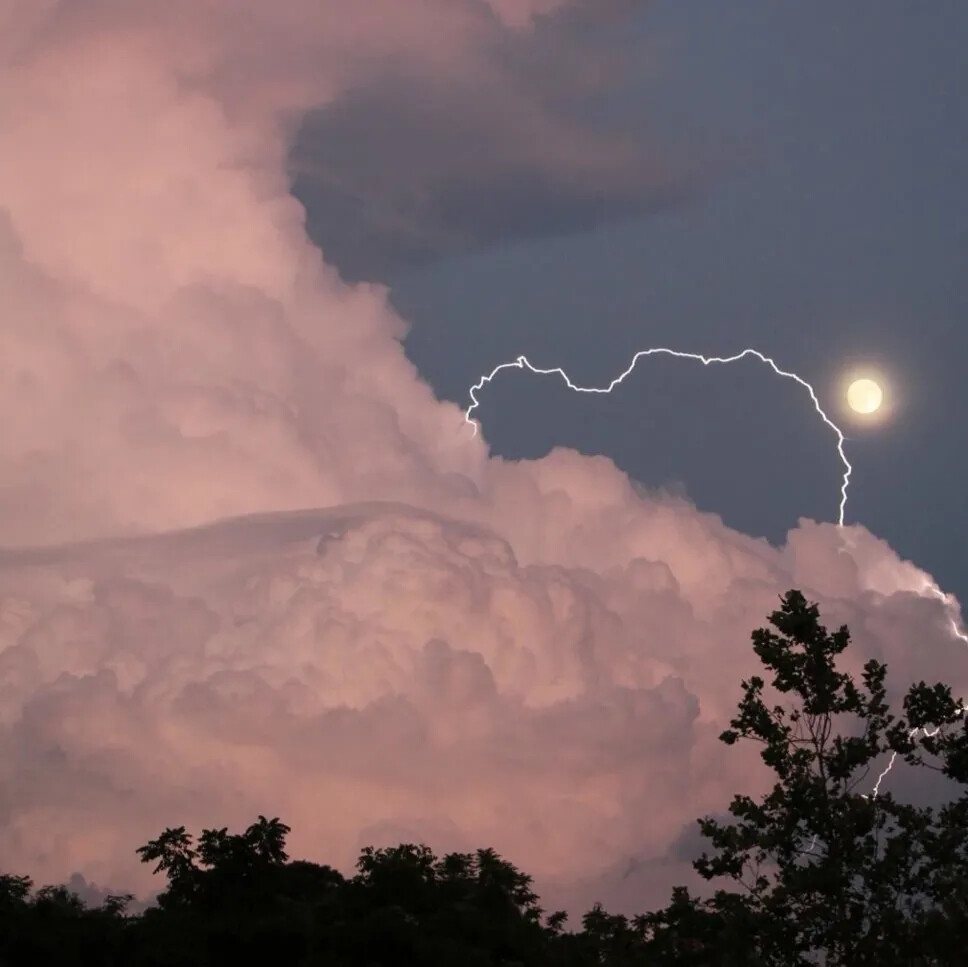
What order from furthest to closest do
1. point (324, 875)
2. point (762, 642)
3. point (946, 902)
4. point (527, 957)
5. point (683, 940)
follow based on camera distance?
point (324, 875) → point (527, 957) → point (683, 940) → point (762, 642) → point (946, 902)

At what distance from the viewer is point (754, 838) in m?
32.4

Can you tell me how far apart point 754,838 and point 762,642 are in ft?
14.2

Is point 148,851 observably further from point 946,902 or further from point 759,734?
point 946,902

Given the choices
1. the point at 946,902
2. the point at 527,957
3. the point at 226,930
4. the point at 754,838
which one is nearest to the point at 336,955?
the point at 226,930

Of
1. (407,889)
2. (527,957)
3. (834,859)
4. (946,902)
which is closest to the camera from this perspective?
(946,902)


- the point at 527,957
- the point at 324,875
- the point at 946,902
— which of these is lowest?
the point at 946,902

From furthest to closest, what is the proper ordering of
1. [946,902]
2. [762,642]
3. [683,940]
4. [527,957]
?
Result: [527,957] → [683,940] → [762,642] → [946,902]

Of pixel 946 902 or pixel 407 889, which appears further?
pixel 407 889

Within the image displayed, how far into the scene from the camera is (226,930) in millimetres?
50406

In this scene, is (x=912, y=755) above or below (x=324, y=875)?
below

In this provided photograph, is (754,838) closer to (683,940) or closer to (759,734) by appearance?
(759,734)

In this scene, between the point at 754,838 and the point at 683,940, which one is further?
the point at 683,940

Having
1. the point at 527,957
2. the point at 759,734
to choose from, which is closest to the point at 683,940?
the point at 527,957

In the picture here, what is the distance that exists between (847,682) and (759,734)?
2258 mm
